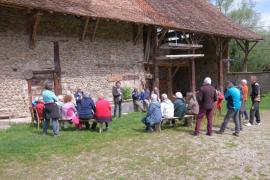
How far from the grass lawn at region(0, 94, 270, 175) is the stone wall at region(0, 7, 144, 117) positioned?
2.31m

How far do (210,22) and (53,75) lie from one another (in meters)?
11.3

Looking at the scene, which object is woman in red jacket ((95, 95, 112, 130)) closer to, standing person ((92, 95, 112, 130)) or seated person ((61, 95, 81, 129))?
standing person ((92, 95, 112, 130))

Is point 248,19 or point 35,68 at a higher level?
point 248,19

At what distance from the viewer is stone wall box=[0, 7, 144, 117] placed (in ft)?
42.2

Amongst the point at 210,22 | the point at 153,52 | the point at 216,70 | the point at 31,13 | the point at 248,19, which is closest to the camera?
the point at 31,13

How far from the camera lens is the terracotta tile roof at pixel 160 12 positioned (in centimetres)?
1345

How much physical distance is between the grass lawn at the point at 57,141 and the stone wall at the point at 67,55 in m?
2.31

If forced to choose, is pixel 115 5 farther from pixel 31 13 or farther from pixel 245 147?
pixel 245 147

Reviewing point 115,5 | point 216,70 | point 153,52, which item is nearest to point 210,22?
point 216,70

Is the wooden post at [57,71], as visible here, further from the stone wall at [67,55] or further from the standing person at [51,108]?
the standing person at [51,108]

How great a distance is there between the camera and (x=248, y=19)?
3619 cm

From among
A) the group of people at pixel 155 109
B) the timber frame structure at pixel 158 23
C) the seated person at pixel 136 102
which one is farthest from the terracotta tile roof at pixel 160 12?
the group of people at pixel 155 109

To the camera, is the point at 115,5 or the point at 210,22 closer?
the point at 115,5

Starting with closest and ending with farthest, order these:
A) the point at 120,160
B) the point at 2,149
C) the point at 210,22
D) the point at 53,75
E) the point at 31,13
Answer: the point at 120,160
the point at 2,149
the point at 31,13
the point at 53,75
the point at 210,22
